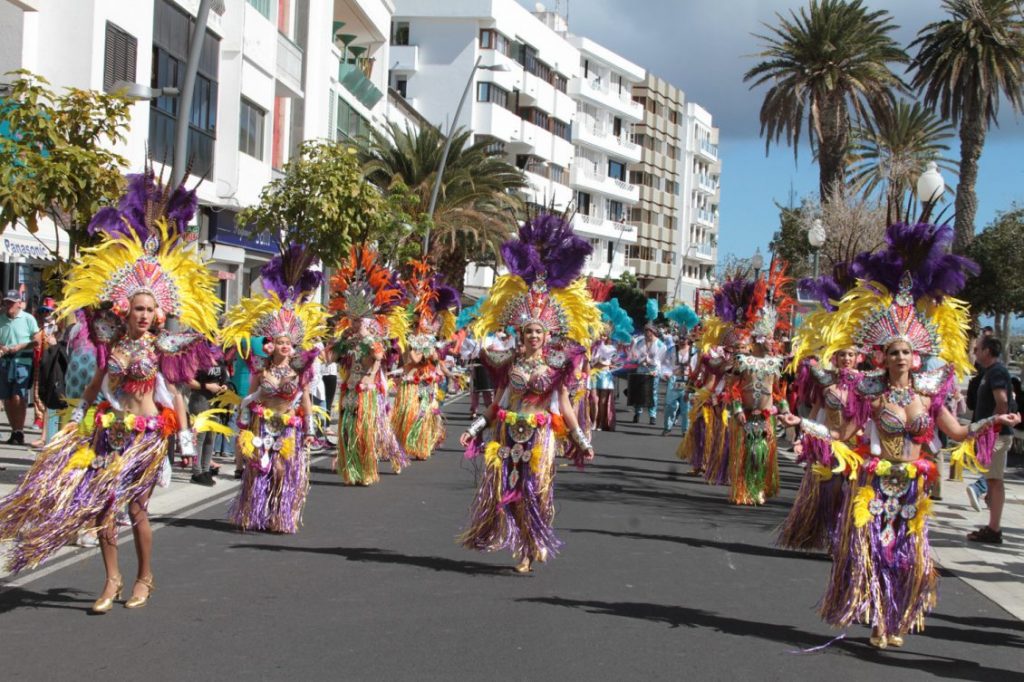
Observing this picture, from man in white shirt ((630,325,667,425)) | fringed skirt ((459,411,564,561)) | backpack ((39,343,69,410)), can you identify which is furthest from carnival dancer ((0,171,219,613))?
man in white shirt ((630,325,667,425))

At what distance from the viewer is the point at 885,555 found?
23.2 ft

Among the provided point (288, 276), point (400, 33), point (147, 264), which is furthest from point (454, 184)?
point (400, 33)

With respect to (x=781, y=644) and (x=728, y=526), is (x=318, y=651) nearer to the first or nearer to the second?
(x=781, y=644)

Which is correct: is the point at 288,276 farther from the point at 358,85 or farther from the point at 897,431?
the point at 358,85

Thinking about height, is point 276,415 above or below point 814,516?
above

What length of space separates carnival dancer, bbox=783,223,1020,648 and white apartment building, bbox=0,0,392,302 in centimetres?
869

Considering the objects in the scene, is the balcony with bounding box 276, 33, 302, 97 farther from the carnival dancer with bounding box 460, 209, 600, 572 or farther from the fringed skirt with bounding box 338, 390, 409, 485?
the carnival dancer with bounding box 460, 209, 600, 572

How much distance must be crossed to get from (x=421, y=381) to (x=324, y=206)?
571 centimetres

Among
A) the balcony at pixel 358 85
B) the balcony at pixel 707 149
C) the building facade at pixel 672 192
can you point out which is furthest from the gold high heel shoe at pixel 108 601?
the balcony at pixel 707 149

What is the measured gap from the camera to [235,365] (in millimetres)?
15164

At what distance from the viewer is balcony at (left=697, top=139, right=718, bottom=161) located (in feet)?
328

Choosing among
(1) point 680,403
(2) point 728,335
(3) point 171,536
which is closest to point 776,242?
(1) point 680,403

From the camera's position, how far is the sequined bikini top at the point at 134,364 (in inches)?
290

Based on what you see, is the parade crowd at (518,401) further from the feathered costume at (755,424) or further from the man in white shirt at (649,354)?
the man in white shirt at (649,354)
